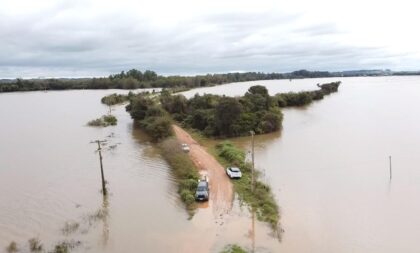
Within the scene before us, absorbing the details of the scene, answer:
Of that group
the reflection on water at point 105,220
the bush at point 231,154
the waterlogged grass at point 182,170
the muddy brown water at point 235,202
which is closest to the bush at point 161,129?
the muddy brown water at point 235,202

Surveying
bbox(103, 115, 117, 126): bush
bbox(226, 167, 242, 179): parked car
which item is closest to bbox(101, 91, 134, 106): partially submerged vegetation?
bbox(103, 115, 117, 126): bush

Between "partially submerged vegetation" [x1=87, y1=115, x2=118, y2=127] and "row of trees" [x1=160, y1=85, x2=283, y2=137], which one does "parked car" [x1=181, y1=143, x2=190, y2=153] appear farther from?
"partially submerged vegetation" [x1=87, y1=115, x2=118, y2=127]

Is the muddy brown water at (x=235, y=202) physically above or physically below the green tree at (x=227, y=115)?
below

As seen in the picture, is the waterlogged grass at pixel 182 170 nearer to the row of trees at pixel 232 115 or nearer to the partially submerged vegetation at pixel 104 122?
the row of trees at pixel 232 115

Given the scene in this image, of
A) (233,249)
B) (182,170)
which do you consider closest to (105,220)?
(233,249)

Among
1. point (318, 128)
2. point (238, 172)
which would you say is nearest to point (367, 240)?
point (238, 172)

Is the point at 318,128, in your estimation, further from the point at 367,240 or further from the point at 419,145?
the point at 367,240

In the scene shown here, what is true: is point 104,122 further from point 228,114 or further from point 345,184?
point 345,184
